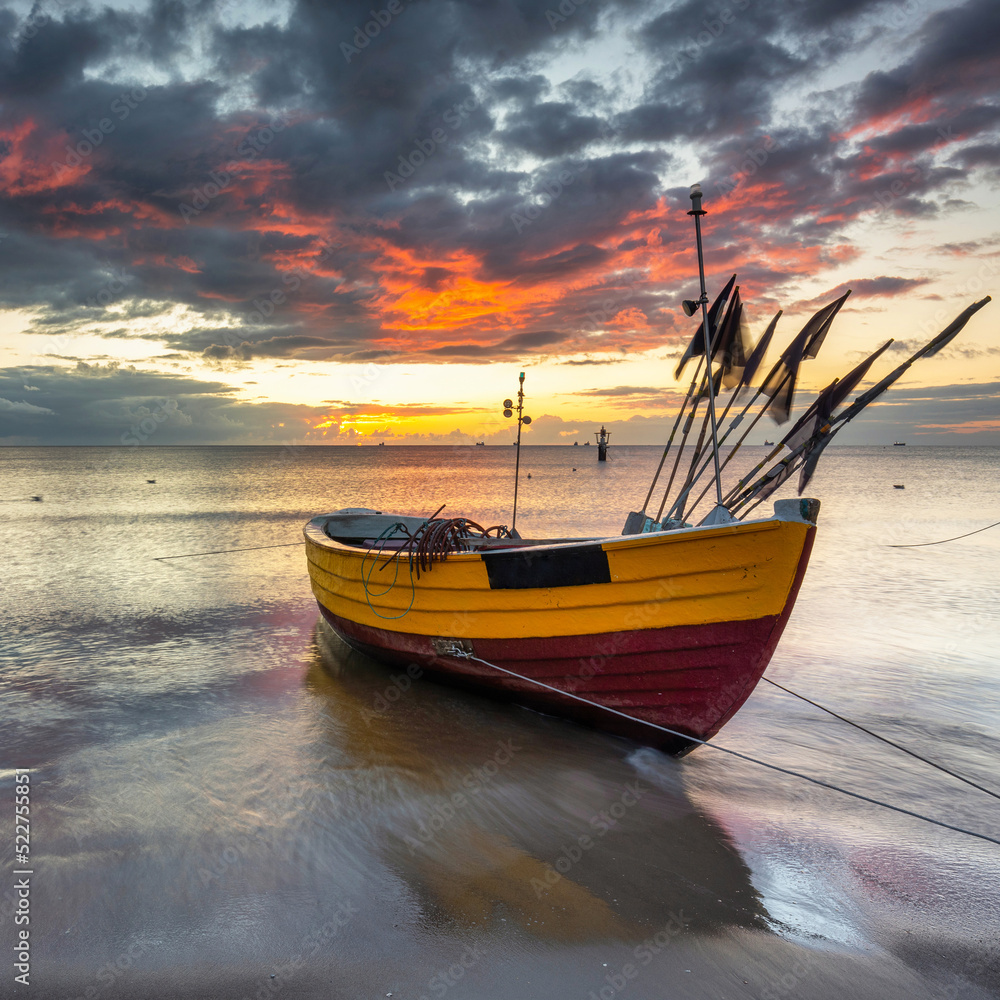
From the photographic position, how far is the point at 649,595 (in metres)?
5.03

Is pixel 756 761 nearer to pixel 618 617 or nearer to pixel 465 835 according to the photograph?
pixel 618 617

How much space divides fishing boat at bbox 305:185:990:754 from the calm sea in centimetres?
53

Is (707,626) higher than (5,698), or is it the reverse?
(707,626)

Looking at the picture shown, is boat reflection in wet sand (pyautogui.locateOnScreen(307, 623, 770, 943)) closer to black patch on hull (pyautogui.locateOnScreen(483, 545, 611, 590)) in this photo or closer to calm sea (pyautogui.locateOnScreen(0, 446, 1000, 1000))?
calm sea (pyautogui.locateOnScreen(0, 446, 1000, 1000))

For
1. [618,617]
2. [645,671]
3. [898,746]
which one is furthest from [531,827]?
[898,746]

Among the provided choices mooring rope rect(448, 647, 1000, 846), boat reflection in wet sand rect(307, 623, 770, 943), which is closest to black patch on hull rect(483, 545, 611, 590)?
mooring rope rect(448, 647, 1000, 846)

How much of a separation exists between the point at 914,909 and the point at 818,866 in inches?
21.2

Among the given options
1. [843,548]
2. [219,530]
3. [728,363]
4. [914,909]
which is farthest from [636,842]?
[219,530]

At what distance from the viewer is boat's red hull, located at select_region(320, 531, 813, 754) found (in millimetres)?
4855

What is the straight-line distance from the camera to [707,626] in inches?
193

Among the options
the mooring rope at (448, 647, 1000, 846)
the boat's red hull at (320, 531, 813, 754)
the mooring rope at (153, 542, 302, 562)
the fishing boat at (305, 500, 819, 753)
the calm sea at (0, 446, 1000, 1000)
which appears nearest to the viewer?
the calm sea at (0, 446, 1000, 1000)

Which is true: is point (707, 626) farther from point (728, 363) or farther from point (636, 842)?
point (728, 363)

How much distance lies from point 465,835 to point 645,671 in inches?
75.1

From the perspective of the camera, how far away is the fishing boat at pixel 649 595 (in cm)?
471
